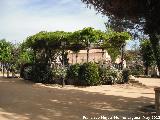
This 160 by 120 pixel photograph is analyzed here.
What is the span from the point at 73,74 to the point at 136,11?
37.2 ft

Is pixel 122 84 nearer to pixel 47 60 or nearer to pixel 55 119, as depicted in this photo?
pixel 47 60

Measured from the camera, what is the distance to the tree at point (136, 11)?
11047mm

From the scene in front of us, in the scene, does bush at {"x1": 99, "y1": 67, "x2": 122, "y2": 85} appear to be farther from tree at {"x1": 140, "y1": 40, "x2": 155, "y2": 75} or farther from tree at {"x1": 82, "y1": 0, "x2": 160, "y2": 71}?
tree at {"x1": 140, "y1": 40, "x2": 155, "y2": 75}

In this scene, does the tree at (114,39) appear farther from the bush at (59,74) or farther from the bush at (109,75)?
the bush at (59,74)

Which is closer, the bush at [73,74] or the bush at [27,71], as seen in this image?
the bush at [73,74]

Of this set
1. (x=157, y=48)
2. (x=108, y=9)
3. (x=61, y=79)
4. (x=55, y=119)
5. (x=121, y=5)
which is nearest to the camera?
(x=55, y=119)

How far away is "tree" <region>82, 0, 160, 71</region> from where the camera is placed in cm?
1105

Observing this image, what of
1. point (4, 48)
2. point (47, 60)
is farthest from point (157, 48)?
point (4, 48)

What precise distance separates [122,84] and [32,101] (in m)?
10.5

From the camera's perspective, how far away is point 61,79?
73.7 ft

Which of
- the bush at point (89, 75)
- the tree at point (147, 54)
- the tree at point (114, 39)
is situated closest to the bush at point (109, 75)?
the bush at point (89, 75)

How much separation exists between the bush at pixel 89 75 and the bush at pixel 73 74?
395 millimetres

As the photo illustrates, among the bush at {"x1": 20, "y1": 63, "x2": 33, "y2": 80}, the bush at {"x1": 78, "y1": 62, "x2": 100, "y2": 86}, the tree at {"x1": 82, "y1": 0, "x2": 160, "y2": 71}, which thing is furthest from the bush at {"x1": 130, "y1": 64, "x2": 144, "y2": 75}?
the tree at {"x1": 82, "y1": 0, "x2": 160, "y2": 71}

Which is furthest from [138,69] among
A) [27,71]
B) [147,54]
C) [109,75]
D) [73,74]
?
[73,74]
